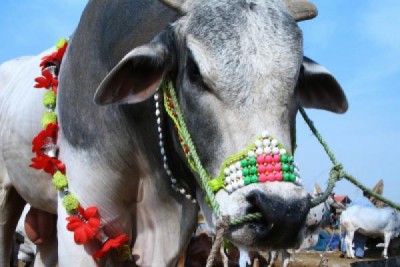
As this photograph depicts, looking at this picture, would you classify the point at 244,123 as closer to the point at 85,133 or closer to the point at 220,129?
the point at 220,129

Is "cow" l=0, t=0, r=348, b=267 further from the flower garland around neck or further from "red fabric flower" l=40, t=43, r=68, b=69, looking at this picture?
"red fabric flower" l=40, t=43, r=68, b=69

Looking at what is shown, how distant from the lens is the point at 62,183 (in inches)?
139

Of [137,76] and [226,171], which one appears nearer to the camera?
[226,171]

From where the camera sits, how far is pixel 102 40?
3551 mm

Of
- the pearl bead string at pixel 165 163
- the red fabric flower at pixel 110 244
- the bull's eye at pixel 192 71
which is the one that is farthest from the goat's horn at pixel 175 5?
the red fabric flower at pixel 110 244

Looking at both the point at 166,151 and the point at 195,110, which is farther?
the point at 166,151

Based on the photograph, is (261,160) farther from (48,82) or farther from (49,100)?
(48,82)

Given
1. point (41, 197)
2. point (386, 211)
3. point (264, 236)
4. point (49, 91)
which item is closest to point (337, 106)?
Answer: point (264, 236)

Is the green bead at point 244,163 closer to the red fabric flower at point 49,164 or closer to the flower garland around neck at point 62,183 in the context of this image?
the flower garland around neck at point 62,183

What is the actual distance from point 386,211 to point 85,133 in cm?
1758

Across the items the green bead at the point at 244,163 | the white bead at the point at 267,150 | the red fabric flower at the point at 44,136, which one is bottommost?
the green bead at the point at 244,163

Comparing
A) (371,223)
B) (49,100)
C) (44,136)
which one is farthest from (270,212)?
(371,223)

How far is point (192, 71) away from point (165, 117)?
49cm

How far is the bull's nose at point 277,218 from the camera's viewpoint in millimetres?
2297
